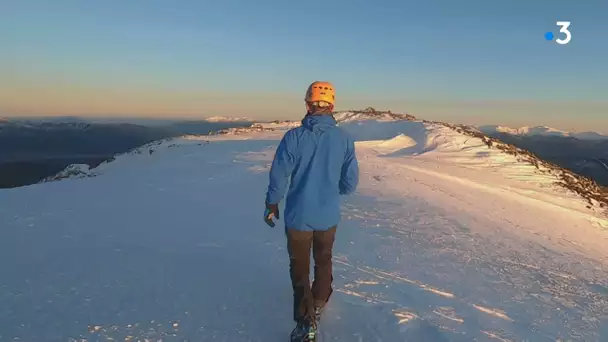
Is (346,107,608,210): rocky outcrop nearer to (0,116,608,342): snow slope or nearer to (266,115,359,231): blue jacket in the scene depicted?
(0,116,608,342): snow slope

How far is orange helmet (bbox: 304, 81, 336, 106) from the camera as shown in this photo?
176 inches

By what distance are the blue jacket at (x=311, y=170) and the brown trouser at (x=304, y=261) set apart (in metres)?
0.11

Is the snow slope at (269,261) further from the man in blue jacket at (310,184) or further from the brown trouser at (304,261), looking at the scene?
the man in blue jacket at (310,184)

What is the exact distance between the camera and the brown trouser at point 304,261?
4.65 metres

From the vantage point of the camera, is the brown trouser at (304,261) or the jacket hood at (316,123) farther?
the brown trouser at (304,261)

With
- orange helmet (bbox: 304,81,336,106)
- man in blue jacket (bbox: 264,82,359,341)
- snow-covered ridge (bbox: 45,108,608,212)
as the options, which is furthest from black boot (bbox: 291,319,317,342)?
snow-covered ridge (bbox: 45,108,608,212)

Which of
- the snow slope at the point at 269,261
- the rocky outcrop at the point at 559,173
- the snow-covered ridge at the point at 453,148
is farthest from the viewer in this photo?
the snow-covered ridge at the point at 453,148

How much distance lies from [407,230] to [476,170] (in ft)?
32.0

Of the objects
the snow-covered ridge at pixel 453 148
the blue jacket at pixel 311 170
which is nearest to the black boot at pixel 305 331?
the blue jacket at pixel 311 170

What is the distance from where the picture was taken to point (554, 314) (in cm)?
580

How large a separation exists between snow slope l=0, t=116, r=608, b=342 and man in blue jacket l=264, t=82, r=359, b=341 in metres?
0.48

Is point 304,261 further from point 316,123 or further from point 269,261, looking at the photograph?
point 269,261

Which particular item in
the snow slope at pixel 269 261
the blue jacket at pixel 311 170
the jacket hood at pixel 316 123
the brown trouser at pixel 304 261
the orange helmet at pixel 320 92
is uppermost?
the orange helmet at pixel 320 92

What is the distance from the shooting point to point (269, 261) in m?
6.87
